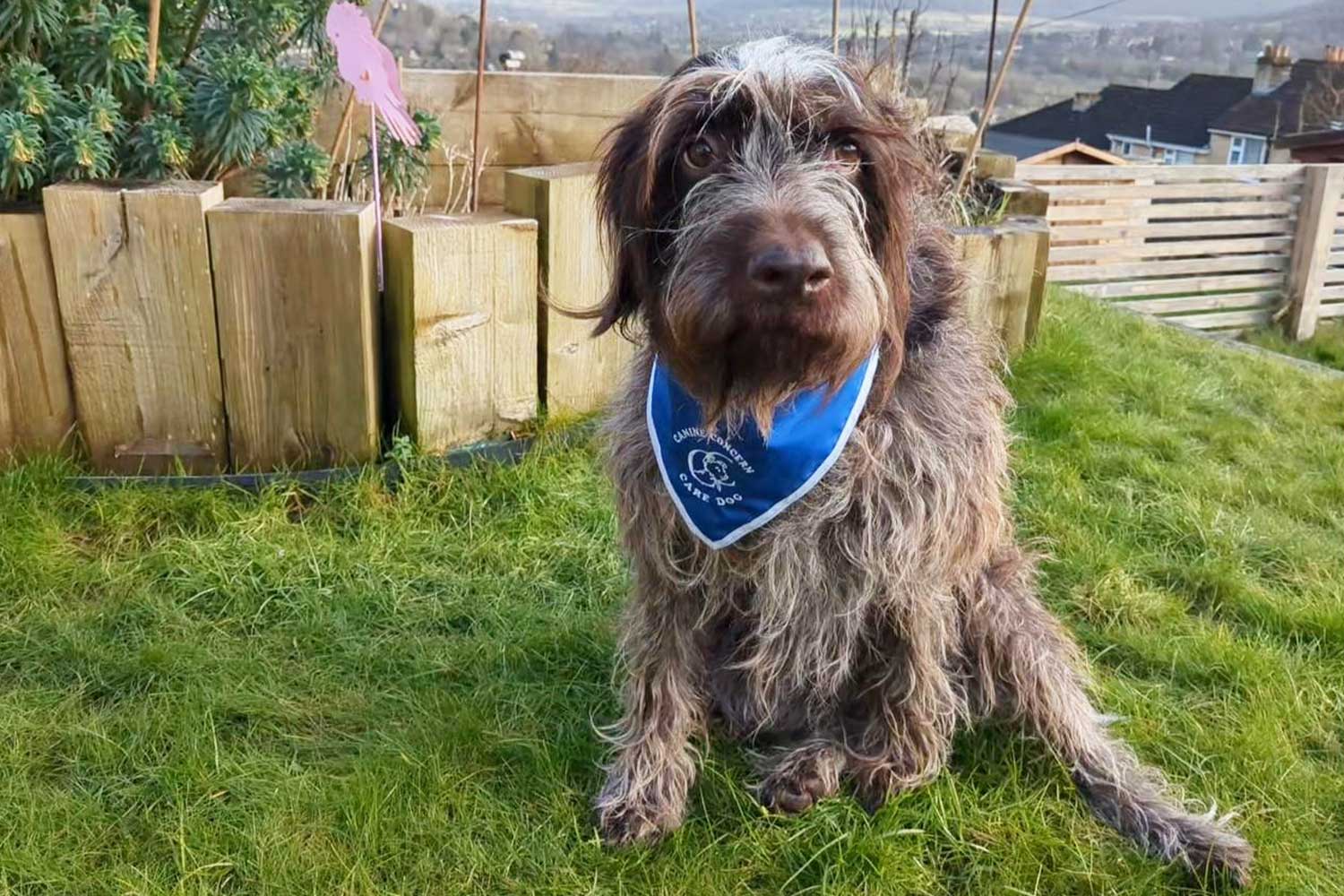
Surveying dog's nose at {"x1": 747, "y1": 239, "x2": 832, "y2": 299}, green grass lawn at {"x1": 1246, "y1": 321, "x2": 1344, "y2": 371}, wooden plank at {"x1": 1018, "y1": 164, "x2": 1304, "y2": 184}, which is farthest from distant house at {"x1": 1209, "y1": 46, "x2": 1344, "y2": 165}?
dog's nose at {"x1": 747, "y1": 239, "x2": 832, "y2": 299}

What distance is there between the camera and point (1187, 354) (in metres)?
5.90

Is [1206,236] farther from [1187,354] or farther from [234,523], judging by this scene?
[234,523]

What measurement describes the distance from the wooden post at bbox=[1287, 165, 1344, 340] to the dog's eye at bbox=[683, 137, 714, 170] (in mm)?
10828

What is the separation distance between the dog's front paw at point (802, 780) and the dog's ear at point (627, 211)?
1101 mm

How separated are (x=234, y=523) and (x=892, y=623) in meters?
2.13

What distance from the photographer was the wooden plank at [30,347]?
3.29m

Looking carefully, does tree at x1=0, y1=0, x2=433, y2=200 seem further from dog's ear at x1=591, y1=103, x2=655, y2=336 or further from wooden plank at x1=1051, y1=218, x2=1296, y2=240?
wooden plank at x1=1051, y1=218, x2=1296, y2=240

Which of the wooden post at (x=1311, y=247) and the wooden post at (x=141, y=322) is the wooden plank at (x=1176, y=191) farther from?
the wooden post at (x=141, y=322)

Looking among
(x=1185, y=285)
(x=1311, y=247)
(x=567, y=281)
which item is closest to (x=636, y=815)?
(x=567, y=281)

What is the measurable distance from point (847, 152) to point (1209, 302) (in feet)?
34.1

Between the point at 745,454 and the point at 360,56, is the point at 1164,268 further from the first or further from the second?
the point at 745,454

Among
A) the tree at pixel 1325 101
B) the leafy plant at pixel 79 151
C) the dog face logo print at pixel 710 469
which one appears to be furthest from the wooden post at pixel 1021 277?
the tree at pixel 1325 101

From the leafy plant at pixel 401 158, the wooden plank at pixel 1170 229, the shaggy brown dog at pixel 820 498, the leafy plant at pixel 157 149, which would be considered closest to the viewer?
the shaggy brown dog at pixel 820 498

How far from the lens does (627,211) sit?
2.01 m
